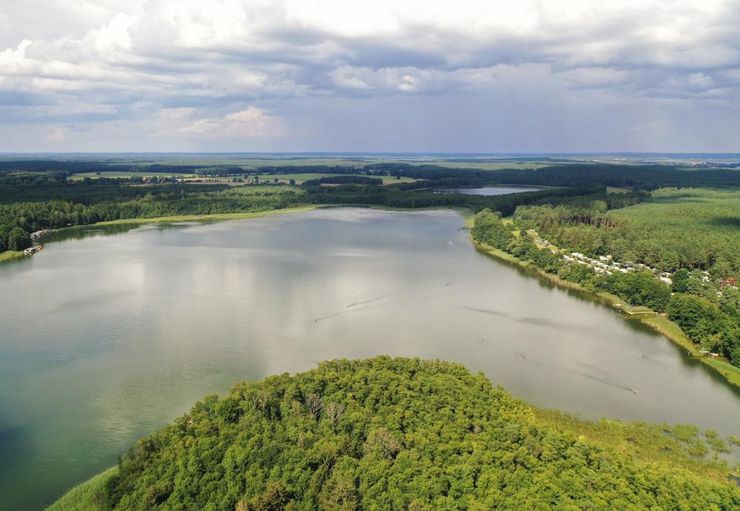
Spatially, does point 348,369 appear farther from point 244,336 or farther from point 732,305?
point 732,305

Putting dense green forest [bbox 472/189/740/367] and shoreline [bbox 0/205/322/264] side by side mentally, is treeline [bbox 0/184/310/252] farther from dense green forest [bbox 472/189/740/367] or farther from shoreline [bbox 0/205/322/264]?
dense green forest [bbox 472/189/740/367]

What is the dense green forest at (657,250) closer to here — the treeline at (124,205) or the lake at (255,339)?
the lake at (255,339)

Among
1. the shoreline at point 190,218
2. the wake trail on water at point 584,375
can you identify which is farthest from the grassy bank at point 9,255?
the wake trail on water at point 584,375

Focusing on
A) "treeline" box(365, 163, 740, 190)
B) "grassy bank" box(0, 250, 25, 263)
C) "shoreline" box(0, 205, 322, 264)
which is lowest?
"grassy bank" box(0, 250, 25, 263)

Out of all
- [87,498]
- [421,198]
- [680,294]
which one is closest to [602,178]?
[421,198]

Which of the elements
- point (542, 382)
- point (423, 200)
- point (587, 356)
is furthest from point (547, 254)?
point (423, 200)

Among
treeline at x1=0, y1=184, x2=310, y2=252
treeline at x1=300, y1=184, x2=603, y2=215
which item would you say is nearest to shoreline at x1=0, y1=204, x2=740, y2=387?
treeline at x1=0, y1=184, x2=310, y2=252
